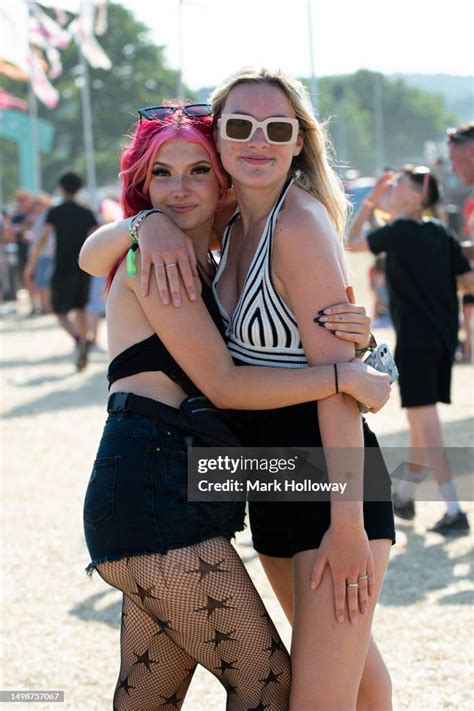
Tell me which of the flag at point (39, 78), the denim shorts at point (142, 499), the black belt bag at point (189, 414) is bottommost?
the denim shorts at point (142, 499)

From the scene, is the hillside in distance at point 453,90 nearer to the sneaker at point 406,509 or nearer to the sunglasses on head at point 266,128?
the sneaker at point 406,509

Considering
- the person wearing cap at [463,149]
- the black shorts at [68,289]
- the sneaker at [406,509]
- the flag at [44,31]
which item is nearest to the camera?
the sneaker at [406,509]

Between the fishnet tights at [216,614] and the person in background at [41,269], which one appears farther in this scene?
the person in background at [41,269]

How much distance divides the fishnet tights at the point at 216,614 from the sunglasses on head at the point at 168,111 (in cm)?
111

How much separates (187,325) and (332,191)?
548mm

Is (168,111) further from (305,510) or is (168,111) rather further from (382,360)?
(305,510)

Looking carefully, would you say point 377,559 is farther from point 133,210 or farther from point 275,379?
point 133,210

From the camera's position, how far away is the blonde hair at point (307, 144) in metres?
2.61

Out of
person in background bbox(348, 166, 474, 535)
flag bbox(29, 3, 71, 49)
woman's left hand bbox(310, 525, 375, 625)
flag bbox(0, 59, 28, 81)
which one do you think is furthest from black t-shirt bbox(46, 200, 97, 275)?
woman's left hand bbox(310, 525, 375, 625)

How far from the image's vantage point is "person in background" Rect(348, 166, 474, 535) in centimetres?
573

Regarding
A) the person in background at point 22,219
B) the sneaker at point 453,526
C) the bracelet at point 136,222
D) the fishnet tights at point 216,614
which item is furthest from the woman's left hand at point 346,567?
the person in background at point 22,219

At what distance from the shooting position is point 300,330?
2424 mm

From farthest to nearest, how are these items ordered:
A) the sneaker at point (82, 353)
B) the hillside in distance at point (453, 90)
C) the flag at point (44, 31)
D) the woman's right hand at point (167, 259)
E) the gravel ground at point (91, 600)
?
the hillside in distance at point (453, 90) → the flag at point (44, 31) → the sneaker at point (82, 353) → the gravel ground at point (91, 600) → the woman's right hand at point (167, 259)

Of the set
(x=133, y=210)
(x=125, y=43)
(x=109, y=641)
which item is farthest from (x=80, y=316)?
(x=125, y=43)
